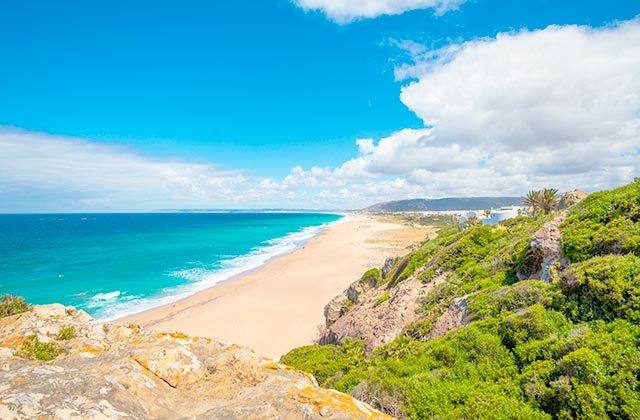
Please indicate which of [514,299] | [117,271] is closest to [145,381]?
[514,299]

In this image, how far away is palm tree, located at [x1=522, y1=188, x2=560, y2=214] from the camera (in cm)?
2903

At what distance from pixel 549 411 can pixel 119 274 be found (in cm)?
5056

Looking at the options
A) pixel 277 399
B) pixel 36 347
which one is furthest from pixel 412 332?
pixel 36 347

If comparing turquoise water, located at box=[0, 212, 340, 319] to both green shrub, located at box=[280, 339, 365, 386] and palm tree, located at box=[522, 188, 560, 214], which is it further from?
palm tree, located at box=[522, 188, 560, 214]

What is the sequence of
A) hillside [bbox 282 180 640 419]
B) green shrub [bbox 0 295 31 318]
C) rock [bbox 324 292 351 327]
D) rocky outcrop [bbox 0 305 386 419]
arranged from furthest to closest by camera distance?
rock [bbox 324 292 351 327] < green shrub [bbox 0 295 31 318] < hillside [bbox 282 180 640 419] < rocky outcrop [bbox 0 305 386 419]

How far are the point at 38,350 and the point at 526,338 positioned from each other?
30.7 feet

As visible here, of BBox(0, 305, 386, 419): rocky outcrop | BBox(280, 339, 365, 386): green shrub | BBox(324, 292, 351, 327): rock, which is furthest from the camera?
BBox(324, 292, 351, 327): rock

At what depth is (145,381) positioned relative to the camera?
477 centimetres

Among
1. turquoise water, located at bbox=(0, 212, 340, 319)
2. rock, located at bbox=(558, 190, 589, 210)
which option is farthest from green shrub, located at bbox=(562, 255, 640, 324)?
turquoise water, located at bbox=(0, 212, 340, 319)

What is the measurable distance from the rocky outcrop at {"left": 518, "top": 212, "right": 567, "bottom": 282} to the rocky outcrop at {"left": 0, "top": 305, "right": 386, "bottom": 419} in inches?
328

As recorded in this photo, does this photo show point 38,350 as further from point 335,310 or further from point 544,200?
point 544,200

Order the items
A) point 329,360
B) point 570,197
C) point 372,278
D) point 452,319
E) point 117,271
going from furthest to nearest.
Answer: point 117,271, point 570,197, point 372,278, point 329,360, point 452,319

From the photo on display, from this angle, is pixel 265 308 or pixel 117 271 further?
pixel 117 271

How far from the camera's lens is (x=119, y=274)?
44.9 meters
